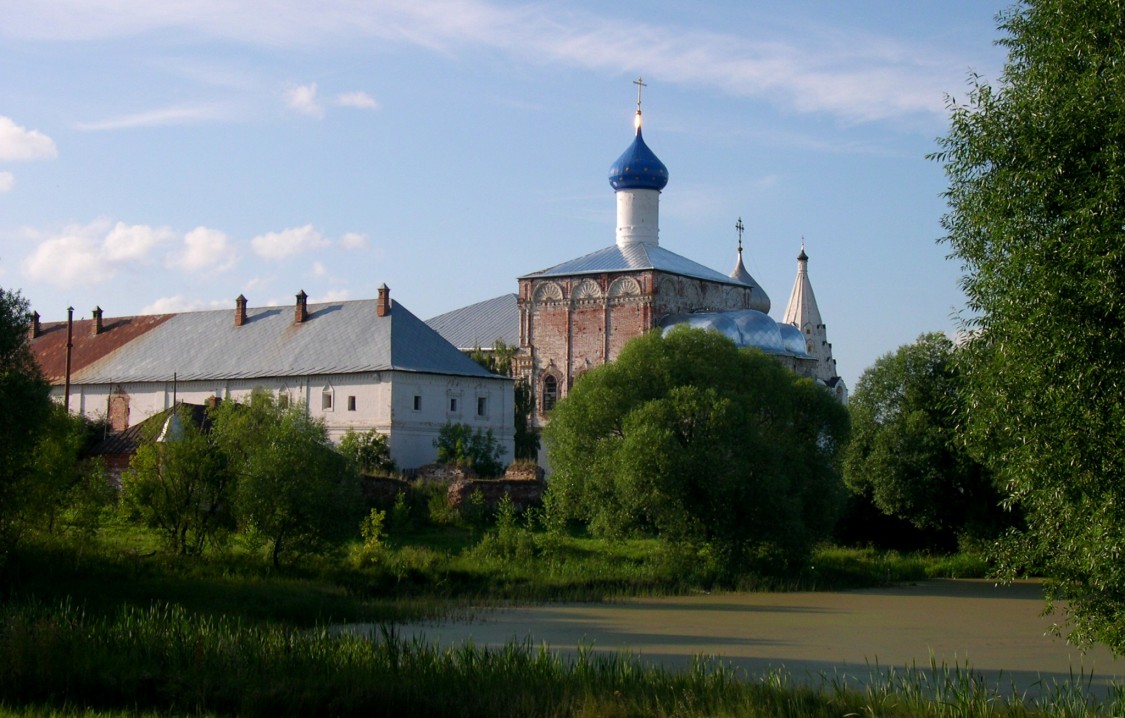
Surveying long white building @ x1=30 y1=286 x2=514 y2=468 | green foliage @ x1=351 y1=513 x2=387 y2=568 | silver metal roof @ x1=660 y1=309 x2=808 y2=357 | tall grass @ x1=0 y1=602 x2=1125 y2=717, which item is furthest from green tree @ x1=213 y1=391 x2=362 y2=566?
silver metal roof @ x1=660 y1=309 x2=808 y2=357

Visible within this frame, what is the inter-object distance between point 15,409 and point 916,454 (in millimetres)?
20643

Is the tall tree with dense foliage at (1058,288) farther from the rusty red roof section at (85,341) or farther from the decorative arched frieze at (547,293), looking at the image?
the rusty red roof section at (85,341)

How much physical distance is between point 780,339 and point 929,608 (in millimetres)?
20477

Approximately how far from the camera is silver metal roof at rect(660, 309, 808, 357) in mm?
42312

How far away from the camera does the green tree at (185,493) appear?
24.2 meters

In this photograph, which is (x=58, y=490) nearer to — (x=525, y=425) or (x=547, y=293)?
(x=525, y=425)

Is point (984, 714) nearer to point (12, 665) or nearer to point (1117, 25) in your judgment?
point (1117, 25)

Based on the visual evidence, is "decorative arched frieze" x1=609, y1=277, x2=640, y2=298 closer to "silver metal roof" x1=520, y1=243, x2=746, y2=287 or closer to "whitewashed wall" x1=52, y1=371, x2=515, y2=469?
"silver metal roof" x1=520, y1=243, x2=746, y2=287

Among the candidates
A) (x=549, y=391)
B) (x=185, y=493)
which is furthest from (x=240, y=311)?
(x=185, y=493)

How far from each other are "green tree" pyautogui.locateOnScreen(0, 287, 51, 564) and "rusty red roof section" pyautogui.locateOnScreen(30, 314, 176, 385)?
23632 millimetres

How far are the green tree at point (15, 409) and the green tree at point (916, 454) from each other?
64.8 ft

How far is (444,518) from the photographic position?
102 feet

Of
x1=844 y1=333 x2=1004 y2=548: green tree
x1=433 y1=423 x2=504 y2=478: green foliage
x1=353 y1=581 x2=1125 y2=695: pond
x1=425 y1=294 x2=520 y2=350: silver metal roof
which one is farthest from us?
x1=425 y1=294 x2=520 y2=350: silver metal roof

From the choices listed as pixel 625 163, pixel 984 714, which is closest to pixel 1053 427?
pixel 984 714
